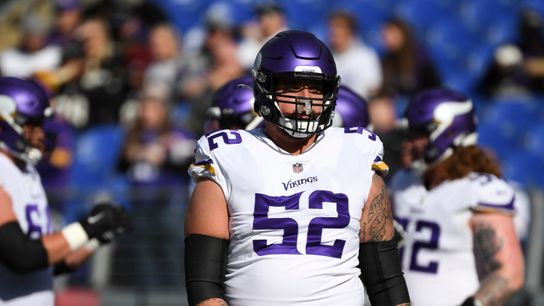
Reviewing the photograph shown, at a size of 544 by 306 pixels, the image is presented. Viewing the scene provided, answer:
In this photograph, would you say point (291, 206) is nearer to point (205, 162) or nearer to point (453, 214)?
point (205, 162)

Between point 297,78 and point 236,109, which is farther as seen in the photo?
point 236,109

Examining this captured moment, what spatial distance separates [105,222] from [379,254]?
65.7 inches

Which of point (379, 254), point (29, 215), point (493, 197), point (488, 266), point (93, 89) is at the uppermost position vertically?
point (93, 89)

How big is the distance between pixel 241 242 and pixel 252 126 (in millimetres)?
1507

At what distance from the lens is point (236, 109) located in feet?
17.7

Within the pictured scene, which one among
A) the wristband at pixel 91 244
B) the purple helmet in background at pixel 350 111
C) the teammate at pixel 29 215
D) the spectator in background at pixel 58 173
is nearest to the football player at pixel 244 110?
the purple helmet in background at pixel 350 111

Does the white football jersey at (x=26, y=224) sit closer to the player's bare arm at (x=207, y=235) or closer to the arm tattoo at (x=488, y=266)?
the player's bare arm at (x=207, y=235)

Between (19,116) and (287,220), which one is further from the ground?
(19,116)

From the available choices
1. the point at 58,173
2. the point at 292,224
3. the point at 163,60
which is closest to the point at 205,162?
the point at 292,224

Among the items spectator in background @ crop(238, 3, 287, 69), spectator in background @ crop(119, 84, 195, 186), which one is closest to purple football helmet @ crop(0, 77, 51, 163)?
spectator in background @ crop(119, 84, 195, 186)

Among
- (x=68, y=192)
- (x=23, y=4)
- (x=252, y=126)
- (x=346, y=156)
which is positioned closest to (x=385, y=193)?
(x=346, y=156)

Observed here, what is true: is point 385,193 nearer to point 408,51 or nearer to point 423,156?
point 423,156

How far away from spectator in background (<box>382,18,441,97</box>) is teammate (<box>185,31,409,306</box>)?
6261mm

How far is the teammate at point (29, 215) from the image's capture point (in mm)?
4902
